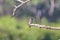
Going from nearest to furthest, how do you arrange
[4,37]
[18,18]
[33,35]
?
[33,35] → [4,37] → [18,18]

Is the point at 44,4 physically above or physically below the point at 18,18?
above

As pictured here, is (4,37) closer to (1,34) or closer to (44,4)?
(1,34)

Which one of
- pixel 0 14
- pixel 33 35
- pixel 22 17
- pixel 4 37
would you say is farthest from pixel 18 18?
pixel 33 35

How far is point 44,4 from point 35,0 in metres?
0.19

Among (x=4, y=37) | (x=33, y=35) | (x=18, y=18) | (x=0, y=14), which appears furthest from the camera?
(x=0, y=14)

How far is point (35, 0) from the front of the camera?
2705 millimetres

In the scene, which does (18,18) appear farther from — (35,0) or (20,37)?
(20,37)

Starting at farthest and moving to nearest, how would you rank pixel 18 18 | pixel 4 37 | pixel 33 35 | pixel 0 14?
pixel 0 14 → pixel 18 18 → pixel 4 37 → pixel 33 35

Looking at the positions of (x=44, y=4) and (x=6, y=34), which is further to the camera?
(x=44, y=4)

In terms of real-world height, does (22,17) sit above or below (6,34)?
above

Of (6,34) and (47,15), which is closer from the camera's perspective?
(6,34)

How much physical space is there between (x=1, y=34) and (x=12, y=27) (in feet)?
0.52

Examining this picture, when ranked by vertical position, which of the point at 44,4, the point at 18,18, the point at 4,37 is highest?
the point at 44,4

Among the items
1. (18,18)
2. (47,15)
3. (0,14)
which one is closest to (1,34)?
(18,18)
